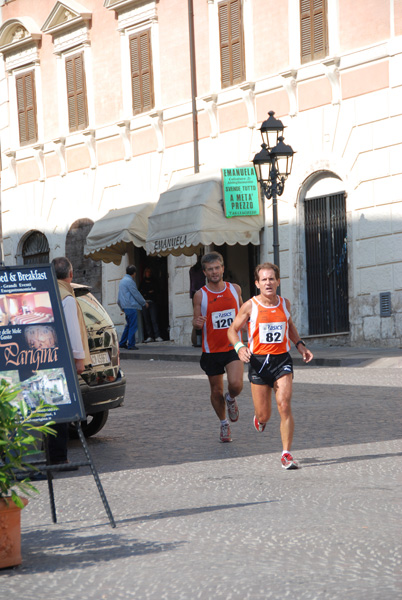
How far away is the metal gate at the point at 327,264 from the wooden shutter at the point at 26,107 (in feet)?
35.1

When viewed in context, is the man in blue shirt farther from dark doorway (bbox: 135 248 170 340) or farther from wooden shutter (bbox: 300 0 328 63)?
wooden shutter (bbox: 300 0 328 63)

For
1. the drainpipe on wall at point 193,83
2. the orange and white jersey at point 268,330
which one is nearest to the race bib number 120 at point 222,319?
the orange and white jersey at point 268,330

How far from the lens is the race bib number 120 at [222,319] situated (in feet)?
36.7

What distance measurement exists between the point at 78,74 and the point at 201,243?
8.15 meters

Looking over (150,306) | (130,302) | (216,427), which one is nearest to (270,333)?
(216,427)

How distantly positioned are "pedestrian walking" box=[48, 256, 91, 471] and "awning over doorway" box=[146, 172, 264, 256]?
47.2 feet

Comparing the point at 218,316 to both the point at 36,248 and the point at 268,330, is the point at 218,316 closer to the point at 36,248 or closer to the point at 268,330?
the point at 268,330

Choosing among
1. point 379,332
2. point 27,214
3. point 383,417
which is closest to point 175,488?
point 383,417

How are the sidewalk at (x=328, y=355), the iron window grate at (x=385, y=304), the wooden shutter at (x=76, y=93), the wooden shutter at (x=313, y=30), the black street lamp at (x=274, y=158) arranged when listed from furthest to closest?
the wooden shutter at (x=76, y=93)
the wooden shutter at (x=313, y=30)
the iron window grate at (x=385, y=304)
the black street lamp at (x=274, y=158)
the sidewalk at (x=328, y=355)

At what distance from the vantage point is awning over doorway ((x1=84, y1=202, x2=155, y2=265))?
2723 cm

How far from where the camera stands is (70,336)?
1004 centimetres

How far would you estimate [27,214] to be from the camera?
3269 centimetres

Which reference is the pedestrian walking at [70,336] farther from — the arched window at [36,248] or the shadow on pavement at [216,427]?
the arched window at [36,248]

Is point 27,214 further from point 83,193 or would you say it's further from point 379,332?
point 379,332
